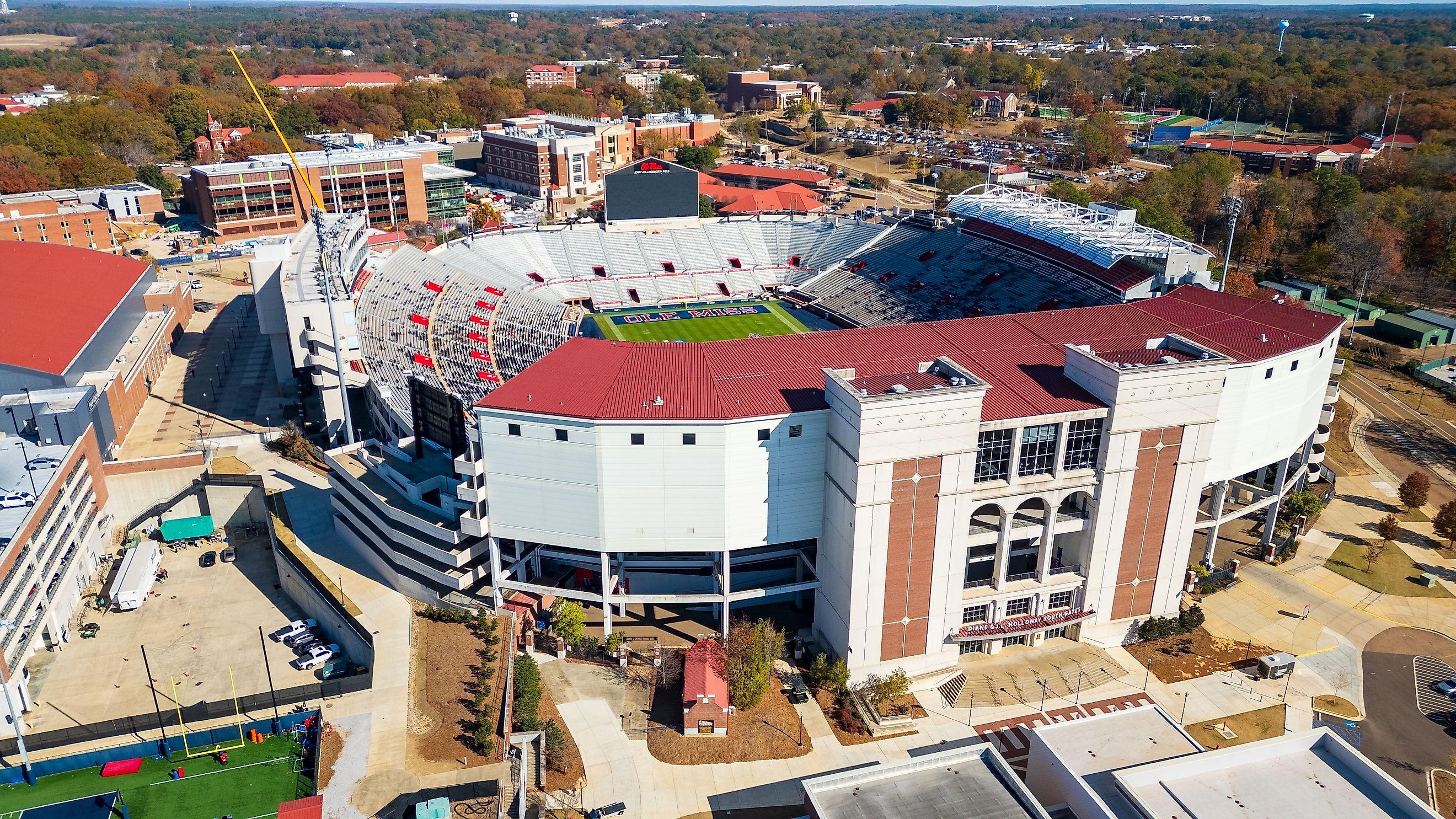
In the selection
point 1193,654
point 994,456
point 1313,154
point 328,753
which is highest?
point 1313,154

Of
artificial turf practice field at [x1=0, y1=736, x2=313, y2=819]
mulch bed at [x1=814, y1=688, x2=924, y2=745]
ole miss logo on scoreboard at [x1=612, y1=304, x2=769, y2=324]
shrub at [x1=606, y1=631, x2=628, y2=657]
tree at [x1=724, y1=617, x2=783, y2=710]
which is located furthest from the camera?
ole miss logo on scoreboard at [x1=612, y1=304, x2=769, y2=324]

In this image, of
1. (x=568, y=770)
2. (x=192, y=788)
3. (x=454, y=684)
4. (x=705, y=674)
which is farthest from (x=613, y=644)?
(x=192, y=788)

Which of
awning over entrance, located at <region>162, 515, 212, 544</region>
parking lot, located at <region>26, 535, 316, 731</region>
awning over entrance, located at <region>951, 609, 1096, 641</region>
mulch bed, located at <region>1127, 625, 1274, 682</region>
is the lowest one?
parking lot, located at <region>26, 535, 316, 731</region>

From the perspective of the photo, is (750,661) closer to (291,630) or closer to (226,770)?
(226,770)

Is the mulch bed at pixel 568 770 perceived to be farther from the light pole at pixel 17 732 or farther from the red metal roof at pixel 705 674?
the light pole at pixel 17 732

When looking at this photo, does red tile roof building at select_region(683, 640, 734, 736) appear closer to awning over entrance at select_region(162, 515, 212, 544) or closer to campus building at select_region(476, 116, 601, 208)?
awning over entrance at select_region(162, 515, 212, 544)

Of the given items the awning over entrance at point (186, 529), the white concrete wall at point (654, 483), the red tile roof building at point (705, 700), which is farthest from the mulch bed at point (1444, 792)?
the awning over entrance at point (186, 529)

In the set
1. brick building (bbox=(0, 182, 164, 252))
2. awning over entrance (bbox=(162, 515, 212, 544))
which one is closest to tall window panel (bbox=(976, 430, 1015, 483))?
awning over entrance (bbox=(162, 515, 212, 544))
